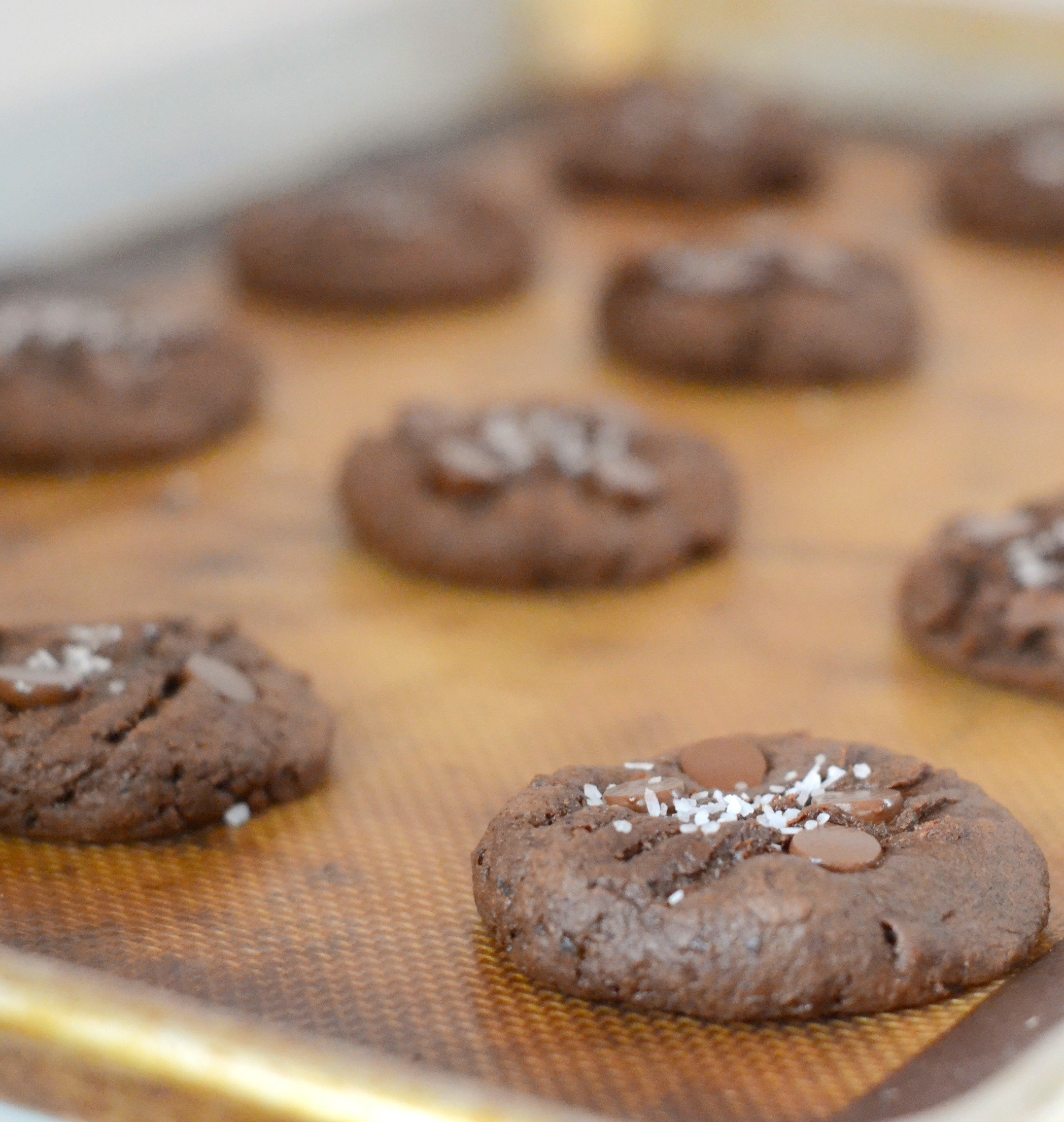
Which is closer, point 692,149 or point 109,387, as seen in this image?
point 109,387

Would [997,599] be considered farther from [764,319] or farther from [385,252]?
[385,252]

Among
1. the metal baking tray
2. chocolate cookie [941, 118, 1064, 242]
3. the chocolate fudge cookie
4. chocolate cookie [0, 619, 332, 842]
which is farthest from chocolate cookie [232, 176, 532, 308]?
chocolate cookie [0, 619, 332, 842]

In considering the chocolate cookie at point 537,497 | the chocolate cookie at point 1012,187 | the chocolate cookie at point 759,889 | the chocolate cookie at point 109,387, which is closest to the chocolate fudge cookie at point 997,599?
the chocolate cookie at point 537,497

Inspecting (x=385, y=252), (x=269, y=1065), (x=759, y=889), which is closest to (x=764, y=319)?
(x=385, y=252)

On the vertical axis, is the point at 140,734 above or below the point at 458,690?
above

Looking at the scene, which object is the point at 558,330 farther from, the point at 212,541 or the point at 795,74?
the point at 795,74

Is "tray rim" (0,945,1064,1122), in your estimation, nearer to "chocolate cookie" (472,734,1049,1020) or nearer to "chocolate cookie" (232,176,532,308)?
"chocolate cookie" (472,734,1049,1020)
